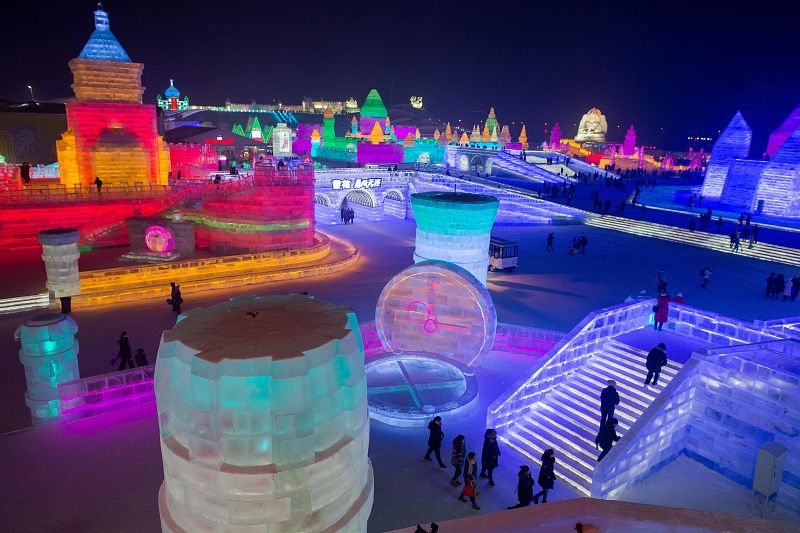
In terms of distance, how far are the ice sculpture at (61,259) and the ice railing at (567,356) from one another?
1442cm

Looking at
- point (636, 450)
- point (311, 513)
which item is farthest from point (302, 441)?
point (636, 450)

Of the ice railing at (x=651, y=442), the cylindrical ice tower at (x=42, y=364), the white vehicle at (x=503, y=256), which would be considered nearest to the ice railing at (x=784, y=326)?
the ice railing at (x=651, y=442)

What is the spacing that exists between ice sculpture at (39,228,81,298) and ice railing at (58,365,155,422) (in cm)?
768

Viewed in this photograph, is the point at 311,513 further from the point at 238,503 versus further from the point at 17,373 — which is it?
the point at 17,373

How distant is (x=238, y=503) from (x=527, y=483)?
18.7ft

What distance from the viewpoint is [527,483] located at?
331 inches

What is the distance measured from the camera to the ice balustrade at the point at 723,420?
A: 9664 mm

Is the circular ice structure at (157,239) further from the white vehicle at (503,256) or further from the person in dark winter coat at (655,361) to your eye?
the person in dark winter coat at (655,361)

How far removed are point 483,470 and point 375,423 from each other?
105 inches

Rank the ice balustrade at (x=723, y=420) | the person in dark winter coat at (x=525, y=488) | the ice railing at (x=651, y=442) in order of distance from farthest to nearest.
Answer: the ice balustrade at (x=723, y=420) → the ice railing at (x=651, y=442) → the person in dark winter coat at (x=525, y=488)

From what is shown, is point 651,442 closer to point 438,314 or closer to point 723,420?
point 723,420

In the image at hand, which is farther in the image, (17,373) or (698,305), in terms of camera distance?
(698,305)

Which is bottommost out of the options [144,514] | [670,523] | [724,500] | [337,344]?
[724,500]

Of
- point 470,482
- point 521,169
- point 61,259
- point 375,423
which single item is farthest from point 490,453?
point 521,169
